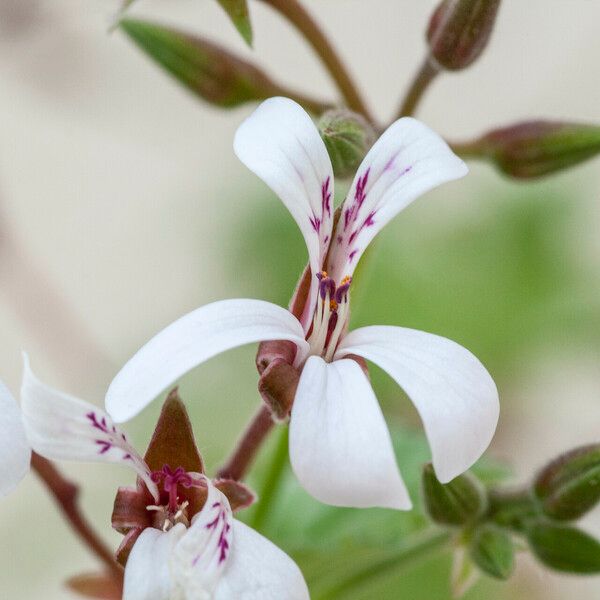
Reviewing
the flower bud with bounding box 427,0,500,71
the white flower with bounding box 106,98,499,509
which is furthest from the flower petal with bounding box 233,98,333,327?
the flower bud with bounding box 427,0,500,71

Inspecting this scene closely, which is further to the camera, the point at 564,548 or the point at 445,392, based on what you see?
the point at 564,548

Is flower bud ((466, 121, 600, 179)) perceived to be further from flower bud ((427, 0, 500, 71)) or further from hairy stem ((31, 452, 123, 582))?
hairy stem ((31, 452, 123, 582))

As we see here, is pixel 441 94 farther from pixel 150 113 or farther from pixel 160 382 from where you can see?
pixel 160 382

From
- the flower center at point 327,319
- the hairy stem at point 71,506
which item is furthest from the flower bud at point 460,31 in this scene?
the hairy stem at point 71,506

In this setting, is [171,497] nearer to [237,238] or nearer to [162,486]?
[162,486]

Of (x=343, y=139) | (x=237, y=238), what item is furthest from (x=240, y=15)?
(x=237, y=238)

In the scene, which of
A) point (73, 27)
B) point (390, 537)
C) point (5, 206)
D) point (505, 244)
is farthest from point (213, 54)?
point (73, 27)
